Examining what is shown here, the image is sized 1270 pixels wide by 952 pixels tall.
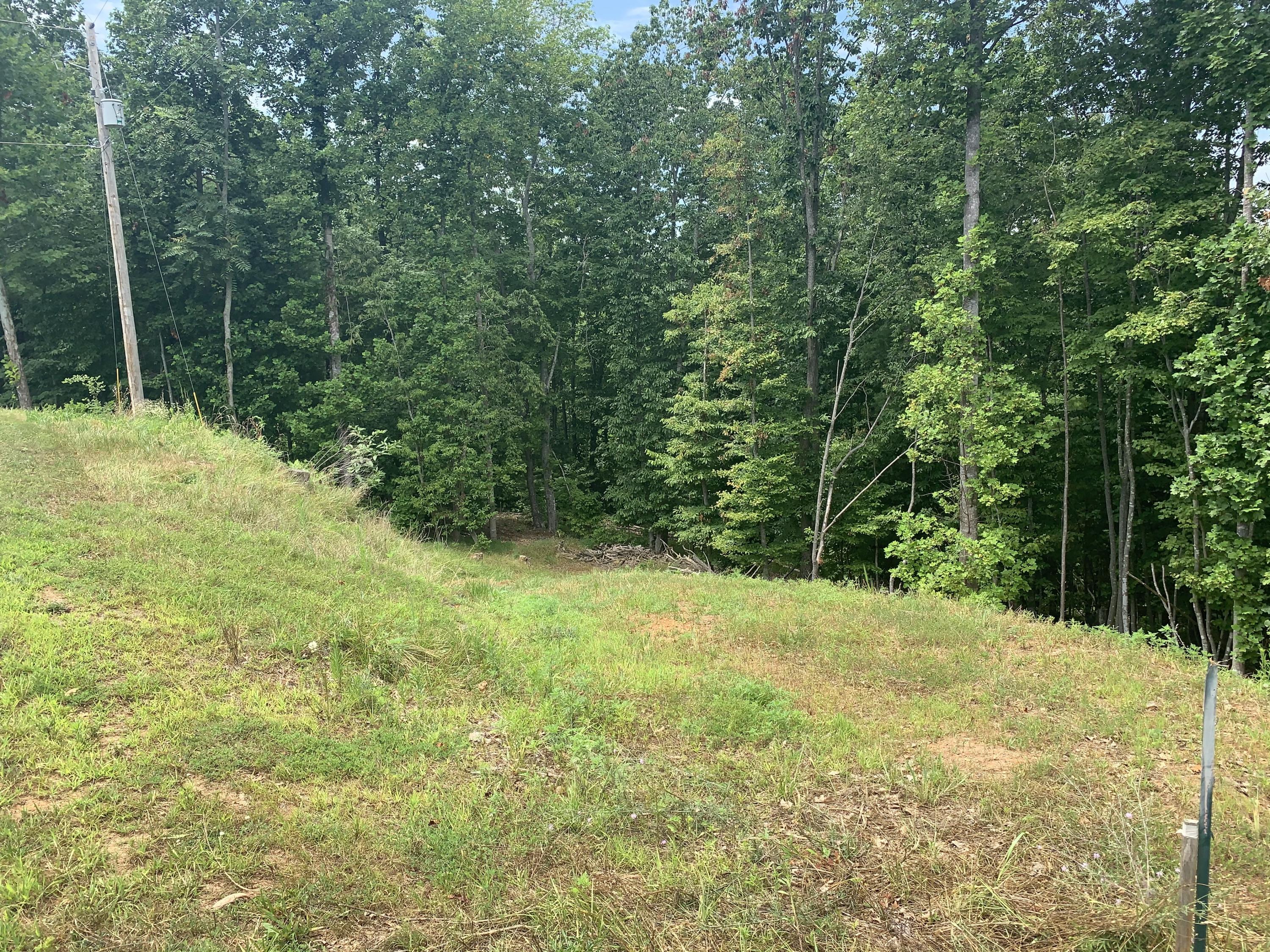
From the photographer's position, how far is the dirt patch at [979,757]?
474 cm

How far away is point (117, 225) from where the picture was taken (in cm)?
1224

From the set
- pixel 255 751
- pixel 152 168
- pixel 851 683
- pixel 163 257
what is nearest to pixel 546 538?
pixel 163 257

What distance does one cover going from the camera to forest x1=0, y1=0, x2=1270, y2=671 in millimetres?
11234

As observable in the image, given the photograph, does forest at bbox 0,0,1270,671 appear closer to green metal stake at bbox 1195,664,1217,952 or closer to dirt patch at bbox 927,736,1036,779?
dirt patch at bbox 927,736,1036,779

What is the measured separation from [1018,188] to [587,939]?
48.3 ft

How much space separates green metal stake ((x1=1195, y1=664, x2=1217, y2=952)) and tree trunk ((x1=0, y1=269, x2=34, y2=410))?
25014 millimetres

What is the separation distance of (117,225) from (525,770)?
13598 millimetres

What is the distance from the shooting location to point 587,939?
117 inches

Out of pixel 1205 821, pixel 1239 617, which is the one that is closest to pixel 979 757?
pixel 1205 821

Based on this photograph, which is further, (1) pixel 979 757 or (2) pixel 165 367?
(2) pixel 165 367

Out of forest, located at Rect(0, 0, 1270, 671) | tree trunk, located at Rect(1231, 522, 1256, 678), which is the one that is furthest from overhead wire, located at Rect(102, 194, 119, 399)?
tree trunk, located at Rect(1231, 522, 1256, 678)

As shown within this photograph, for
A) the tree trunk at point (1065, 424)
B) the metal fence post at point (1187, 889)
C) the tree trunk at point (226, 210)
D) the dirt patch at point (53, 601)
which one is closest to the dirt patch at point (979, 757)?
the metal fence post at point (1187, 889)

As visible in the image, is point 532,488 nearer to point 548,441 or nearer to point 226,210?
point 548,441

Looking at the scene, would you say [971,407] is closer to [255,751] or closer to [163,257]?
[255,751]
